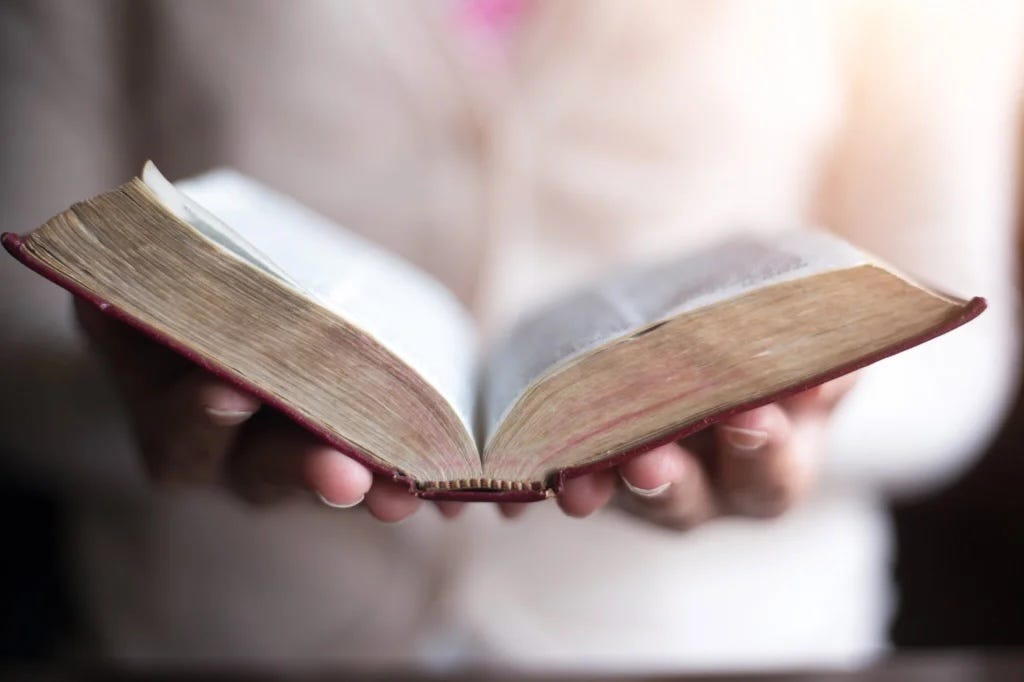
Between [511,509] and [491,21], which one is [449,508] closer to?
[511,509]

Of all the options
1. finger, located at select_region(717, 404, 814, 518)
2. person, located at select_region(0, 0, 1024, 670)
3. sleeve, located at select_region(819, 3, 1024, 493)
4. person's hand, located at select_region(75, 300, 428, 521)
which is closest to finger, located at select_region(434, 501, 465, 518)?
person's hand, located at select_region(75, 300, 428, 521)

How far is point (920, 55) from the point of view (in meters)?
0.66

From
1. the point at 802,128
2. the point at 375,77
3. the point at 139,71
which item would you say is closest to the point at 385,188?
the point at 375,77

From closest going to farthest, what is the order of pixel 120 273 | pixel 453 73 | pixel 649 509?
pixel 120 273, pixel 649 509, pixel 453 73

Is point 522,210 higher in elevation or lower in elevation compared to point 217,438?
higher

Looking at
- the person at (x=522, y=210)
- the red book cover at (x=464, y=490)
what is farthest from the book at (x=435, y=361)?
the person at (x=522, y=210)

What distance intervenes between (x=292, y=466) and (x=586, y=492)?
0.12 metres

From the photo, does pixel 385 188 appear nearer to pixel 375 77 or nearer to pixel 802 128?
pixel 375 77

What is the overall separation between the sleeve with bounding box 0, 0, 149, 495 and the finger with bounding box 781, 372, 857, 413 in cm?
48

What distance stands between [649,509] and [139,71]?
547 millimetres

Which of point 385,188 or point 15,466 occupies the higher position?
point 385,188

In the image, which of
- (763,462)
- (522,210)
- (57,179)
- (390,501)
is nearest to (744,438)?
(763,462)

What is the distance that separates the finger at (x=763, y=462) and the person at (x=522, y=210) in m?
0.21

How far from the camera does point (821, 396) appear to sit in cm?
35
